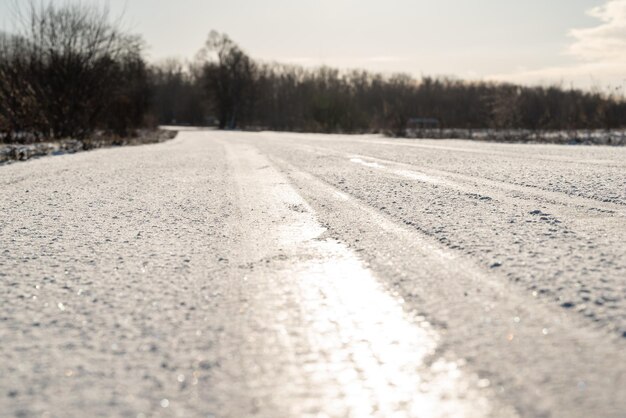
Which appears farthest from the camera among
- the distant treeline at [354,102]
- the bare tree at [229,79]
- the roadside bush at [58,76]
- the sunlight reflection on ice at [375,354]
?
the bare tree at [229,79]

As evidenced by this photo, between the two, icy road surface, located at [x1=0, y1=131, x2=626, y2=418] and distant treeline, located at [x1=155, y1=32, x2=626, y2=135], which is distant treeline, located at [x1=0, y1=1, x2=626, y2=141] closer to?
distant treeline, located at [x1=155, y1=32, x2=626, y2=135]

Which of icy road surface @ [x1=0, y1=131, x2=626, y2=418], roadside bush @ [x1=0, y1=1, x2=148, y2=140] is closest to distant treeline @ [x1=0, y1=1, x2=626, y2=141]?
roadside bush @ [x1=0, y1=1, x2=148, y2=140]

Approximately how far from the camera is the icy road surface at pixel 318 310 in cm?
125

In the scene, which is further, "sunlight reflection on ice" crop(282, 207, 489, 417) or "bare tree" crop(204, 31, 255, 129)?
"bare tree" crop(204, 31, 255, 129)

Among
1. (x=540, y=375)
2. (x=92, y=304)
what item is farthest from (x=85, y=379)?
(x=540, y=375)

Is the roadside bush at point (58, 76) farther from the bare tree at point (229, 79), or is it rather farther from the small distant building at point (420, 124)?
A: the bare tree at point (229, 79)

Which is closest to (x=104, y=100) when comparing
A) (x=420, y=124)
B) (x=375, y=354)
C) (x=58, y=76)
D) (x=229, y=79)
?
(x=58, y=76)

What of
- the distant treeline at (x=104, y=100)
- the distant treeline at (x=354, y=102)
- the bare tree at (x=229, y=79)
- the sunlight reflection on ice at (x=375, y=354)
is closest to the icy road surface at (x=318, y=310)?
the sunlight reflection on ice at (x=375, y=354)

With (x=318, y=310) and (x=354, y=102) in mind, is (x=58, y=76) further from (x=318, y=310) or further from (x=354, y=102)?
(x=354, y=102)

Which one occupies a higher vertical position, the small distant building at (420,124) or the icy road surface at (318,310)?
the small distant building at (420,124)

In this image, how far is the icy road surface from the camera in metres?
1.25

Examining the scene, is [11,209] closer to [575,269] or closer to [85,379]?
[85,379]

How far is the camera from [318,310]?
1.84m

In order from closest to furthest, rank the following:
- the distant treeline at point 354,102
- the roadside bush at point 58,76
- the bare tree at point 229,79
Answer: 1. the roadside bush at point 58,76
2. the distant treeline at point 354,102
3. the bare tree at point 229,79
